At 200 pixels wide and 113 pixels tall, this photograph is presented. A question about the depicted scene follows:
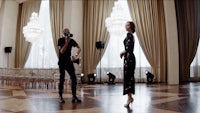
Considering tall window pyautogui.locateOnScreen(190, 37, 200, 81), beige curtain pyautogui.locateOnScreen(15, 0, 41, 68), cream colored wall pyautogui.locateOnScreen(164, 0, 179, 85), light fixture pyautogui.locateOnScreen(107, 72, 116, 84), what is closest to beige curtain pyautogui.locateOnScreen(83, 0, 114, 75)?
light fixture pyautogui.locateOnScreen(107, 72, 116, 84)

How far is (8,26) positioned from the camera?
45.2 ft

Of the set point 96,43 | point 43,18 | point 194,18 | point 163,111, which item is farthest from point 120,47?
point 163,111

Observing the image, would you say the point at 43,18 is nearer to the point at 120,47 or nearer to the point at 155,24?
the point at 120,47

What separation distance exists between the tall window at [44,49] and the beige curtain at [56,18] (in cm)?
41

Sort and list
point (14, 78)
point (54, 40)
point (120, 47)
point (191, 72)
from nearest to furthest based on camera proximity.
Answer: point (14, 78)
point (191, 72)
point (120, 47)
point (54, 40)

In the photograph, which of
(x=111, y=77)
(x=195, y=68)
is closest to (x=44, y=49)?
(x=111, y=77)

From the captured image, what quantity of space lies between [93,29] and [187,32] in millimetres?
4594

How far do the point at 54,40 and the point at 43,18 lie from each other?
5.34ft

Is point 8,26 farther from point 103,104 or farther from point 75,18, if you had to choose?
point 103,104

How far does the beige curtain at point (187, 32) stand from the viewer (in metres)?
11.1

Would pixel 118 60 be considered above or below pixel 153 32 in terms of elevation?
below

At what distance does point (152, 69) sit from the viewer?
11.2 m

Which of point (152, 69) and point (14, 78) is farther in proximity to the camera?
point (152, 69)

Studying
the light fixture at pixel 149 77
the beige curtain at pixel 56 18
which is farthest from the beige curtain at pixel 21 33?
the light fixture at pixel 149 77
